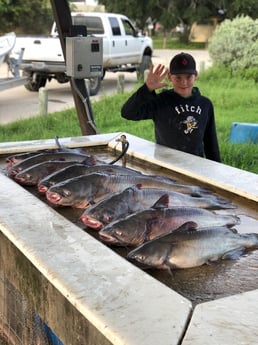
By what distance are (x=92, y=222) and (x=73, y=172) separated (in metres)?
0.77

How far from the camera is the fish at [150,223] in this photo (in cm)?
272

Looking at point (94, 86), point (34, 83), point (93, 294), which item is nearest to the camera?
point (93, 294)

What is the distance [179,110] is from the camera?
4691mm

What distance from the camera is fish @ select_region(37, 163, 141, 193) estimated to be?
3537 millimetres

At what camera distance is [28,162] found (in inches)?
159

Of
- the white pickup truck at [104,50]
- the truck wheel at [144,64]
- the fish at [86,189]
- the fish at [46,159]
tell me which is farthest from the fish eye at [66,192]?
the truck wheel at [144,64]

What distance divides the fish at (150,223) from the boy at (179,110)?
1.68 metres

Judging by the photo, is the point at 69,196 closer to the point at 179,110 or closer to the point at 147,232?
the point at 147,232

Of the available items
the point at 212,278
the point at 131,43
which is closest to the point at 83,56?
the point at 212,278

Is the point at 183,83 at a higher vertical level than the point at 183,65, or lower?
lower

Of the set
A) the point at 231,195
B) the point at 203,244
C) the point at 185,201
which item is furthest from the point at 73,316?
the point at 231,195

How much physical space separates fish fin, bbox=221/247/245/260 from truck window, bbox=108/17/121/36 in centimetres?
1658

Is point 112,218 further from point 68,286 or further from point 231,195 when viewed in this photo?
point 231,195

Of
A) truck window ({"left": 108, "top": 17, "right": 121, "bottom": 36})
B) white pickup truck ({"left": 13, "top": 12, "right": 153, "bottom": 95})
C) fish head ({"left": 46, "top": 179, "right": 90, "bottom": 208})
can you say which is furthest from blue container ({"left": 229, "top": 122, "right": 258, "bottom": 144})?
truck window ({"left": 108, "top": 17, "right": 121, "bottom": 36})
